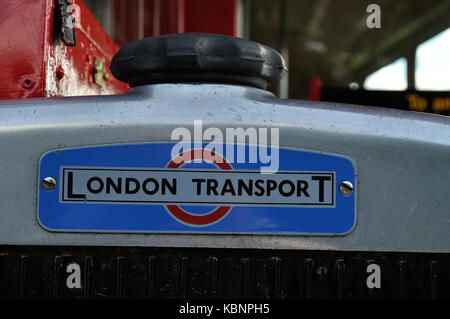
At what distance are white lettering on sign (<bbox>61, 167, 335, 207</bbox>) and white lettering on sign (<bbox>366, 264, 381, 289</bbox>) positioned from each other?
0.13 m

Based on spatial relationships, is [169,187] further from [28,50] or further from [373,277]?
[28,50]

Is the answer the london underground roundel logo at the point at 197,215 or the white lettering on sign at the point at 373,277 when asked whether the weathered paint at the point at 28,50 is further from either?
the white lettering on sign at the point at 373,277

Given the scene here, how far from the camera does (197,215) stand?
694 millimetres

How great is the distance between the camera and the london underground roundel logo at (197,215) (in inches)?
27.3

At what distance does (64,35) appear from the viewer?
3.16 ft

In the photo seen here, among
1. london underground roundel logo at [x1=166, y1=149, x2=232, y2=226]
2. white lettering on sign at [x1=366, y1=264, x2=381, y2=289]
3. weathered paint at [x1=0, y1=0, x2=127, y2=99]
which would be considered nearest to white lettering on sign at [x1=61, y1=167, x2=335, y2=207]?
london underground roundel logo at [x1=166, y1=149, x2=232, y2=226]

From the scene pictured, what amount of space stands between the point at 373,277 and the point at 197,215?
221 millimetres

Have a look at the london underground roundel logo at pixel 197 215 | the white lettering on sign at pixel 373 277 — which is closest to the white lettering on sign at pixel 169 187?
the london underground roundel logo at pixel 197 215

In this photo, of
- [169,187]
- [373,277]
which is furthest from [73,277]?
[373,277]

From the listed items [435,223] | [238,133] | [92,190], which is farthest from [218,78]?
[435,223]

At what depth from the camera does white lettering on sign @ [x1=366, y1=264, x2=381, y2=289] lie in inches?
28.0

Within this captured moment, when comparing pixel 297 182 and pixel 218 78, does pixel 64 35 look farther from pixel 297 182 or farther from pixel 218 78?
pixel 297 182

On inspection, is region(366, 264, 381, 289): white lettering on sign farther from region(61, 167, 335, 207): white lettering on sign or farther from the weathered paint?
the weathered paint

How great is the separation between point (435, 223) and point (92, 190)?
40 cm
